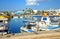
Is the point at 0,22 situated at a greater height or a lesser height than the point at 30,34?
greater

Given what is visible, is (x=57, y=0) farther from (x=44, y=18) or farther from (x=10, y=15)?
(x=10, y=15)

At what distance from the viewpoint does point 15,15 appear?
124 inches

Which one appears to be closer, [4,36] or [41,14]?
[4,36]

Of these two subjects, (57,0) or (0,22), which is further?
(57,0)

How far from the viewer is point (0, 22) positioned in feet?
10.00

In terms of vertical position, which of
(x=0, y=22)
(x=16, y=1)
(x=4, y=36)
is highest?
(x=16, y=1)

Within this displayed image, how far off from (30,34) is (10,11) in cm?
59

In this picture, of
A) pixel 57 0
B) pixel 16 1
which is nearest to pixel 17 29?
pixel 16 1

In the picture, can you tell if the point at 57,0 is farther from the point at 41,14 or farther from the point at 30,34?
the point at 30,34

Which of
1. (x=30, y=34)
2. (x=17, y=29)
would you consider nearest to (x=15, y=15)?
(x=17, y=29)

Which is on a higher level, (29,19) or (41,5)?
(41,5)

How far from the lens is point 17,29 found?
312cm

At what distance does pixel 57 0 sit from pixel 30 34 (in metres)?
0.89

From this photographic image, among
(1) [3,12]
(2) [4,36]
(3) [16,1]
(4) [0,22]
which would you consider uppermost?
(3) [16,1]
